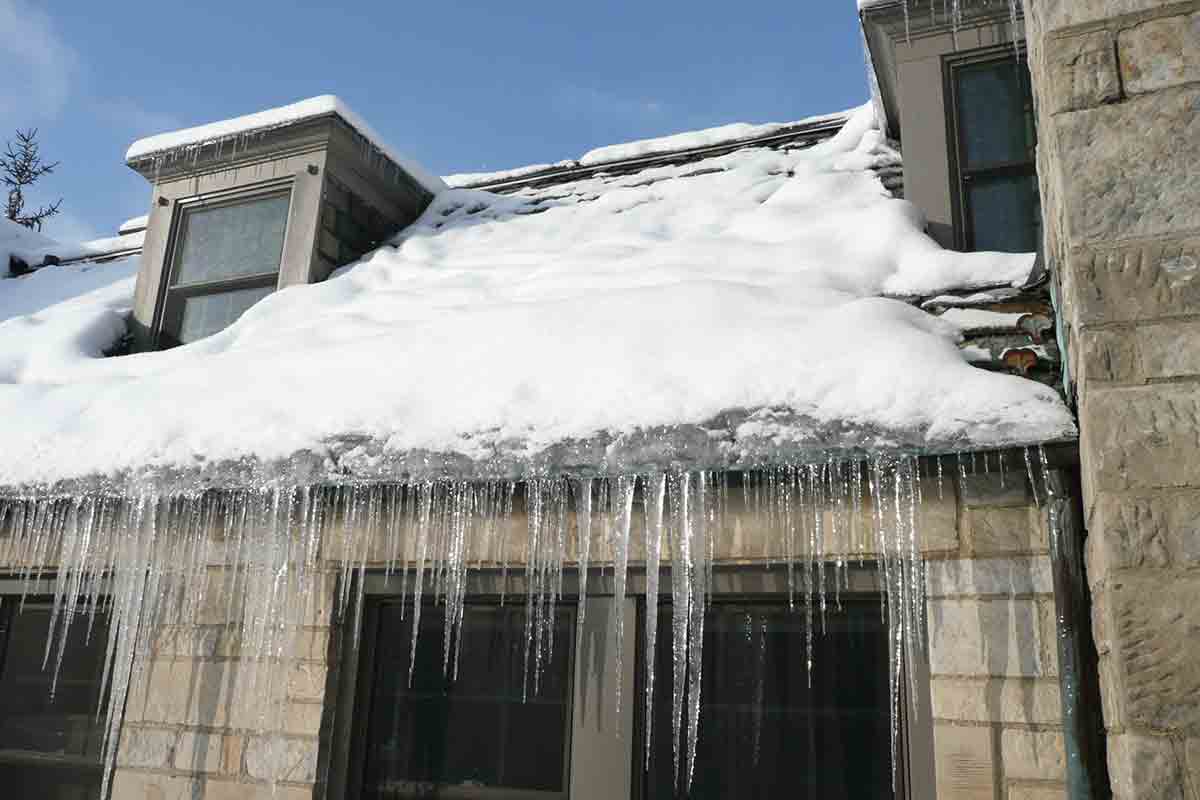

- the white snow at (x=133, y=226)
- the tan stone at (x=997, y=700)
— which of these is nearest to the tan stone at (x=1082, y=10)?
the tan stone at (x=997, y=700)

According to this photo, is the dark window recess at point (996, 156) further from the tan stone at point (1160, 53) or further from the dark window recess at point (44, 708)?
the dark window recess at point (44, 708)

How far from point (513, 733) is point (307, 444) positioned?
1.51m

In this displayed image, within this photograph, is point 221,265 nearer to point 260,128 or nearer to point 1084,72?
point 260,128

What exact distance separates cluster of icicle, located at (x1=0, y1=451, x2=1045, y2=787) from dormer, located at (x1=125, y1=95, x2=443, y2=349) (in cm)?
199

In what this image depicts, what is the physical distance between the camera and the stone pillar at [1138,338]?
6.39 feet

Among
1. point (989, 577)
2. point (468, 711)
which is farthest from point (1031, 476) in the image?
point (468, 711)

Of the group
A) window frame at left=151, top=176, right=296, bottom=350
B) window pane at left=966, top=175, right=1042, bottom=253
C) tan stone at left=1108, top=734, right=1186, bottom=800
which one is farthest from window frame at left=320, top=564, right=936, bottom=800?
window frame at left=151, top=176, right=296, bottom=350

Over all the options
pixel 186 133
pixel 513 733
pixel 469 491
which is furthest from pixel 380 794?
pixel 186 133

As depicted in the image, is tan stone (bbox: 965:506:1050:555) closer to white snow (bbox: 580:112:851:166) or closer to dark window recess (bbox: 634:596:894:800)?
dark window recess (bbox: 634:596:894:800)

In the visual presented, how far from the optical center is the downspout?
273 cm

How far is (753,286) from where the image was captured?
3971mm

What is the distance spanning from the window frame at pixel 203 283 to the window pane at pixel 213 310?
1.2 inches

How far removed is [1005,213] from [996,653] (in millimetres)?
2468

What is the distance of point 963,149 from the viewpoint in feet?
15.6
